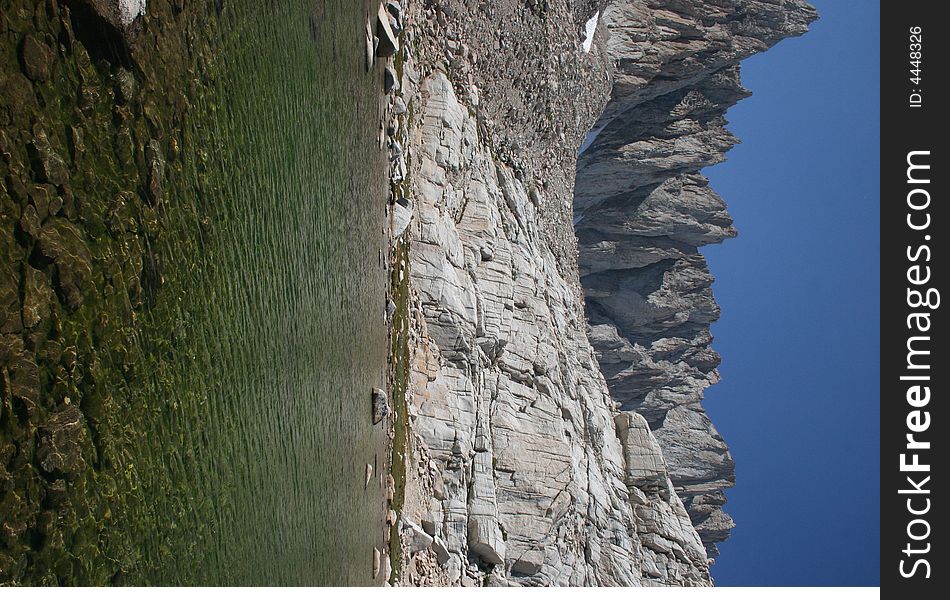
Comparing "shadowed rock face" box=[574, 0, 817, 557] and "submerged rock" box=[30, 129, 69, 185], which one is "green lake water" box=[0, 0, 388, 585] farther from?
"shadowed rock face" box=[574, 0, 817, 557]

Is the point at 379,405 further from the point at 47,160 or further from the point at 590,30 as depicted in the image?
the point at 590,30

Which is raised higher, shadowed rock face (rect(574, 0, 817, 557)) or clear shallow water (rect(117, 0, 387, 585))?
shadowed rock face (rect(574, 0, 817, 557))

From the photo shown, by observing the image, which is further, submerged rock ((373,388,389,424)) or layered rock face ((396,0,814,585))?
Answer: layered rock face ((396,0,814,585))

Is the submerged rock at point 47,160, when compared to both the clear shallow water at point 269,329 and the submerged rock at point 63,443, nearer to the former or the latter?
the clear shallow water at point 269,329

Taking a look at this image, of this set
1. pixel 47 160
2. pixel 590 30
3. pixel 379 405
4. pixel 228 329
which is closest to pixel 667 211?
pixel 590 30

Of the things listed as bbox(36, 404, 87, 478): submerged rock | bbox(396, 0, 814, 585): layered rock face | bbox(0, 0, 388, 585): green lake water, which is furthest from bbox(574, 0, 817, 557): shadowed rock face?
bbox(36, 404, 87, 478): submerged rock

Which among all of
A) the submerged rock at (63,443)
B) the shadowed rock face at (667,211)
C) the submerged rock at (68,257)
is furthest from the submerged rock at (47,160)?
the shadowed rock face at (667,211)

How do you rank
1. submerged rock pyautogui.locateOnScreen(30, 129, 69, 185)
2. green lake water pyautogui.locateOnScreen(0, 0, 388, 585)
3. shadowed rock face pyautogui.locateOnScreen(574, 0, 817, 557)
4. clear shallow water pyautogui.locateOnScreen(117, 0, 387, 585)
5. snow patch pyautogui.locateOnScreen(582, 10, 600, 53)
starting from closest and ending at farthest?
submerged rock pyautogui.locateOnScreen(30, 129, 69, 185) → green lake water pyautogui.locateOnScreen(0, 0, 388, 585) → clear shallow water pyautogui.locateOnScreen(117, 0, 387, 585) → snow patch pyautogui.locateOnScreen(582, 10, 600, 53) → shadowed rock face pyautogui.locateOnScreen(574, 0, 817, 557)
